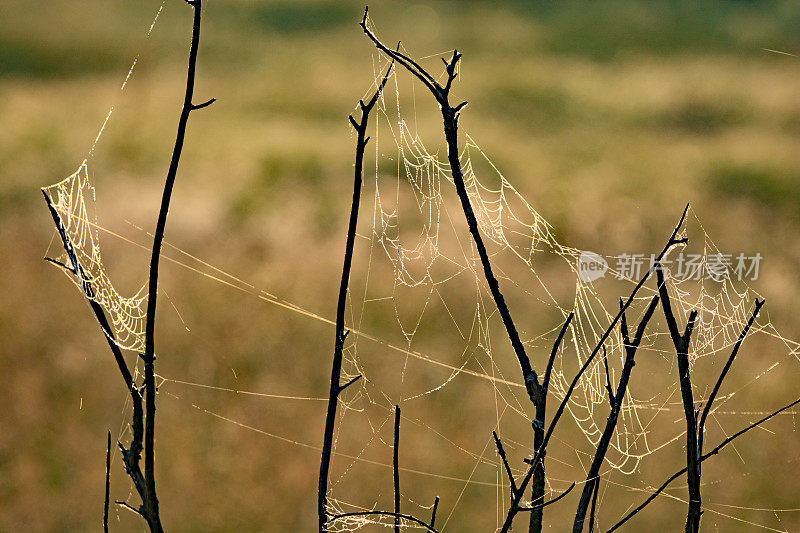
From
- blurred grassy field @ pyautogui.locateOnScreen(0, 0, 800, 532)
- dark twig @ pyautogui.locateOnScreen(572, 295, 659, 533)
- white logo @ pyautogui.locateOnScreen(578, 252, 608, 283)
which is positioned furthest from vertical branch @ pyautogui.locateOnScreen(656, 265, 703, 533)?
blurred grassy field @ pyautogui.locateOnScreen(0, 0, 800, 532)

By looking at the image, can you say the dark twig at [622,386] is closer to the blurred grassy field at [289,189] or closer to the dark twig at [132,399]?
the dark twig at [132,399]

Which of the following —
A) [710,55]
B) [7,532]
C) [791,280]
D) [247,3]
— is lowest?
[7,532]

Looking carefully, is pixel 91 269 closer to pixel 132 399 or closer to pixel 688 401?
pixel 132 399

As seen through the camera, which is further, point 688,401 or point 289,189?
point 289,189

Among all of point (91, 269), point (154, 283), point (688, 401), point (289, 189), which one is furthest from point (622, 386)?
point (289, 189)

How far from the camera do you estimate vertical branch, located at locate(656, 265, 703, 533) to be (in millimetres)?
212

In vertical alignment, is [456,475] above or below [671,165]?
below

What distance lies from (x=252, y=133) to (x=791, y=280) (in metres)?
0.88

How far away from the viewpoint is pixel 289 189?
1.14 meters

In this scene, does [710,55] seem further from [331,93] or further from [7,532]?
[7,532]

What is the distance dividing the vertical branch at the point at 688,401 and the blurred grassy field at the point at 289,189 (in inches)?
17.5

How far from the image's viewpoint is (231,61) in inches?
51.5

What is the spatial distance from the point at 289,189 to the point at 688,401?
97cm

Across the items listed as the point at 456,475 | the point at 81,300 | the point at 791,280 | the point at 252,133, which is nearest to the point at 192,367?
the point at 81,300
